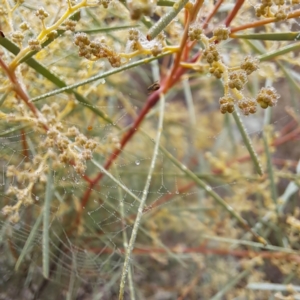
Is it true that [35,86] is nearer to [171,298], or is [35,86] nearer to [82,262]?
[82,262]

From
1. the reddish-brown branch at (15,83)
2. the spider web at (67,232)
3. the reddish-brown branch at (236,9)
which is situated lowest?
the spider web at (67,232)

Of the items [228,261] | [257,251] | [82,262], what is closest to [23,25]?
[82,262]

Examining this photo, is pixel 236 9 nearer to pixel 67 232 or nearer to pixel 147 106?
pixel 147 106

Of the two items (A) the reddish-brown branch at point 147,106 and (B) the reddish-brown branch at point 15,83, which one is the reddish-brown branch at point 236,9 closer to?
(A) the reddish-brown branch at point 147,106

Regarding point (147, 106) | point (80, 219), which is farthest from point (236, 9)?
point (80, 219)

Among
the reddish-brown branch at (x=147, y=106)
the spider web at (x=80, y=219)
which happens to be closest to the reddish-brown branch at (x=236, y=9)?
the reddish-brown branch at (x=147, y=106)

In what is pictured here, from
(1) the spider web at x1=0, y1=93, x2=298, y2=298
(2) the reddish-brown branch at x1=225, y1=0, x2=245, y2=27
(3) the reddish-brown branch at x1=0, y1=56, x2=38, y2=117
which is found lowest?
(1) the spider web at x1=0, y1=93, x2=298, y2=298

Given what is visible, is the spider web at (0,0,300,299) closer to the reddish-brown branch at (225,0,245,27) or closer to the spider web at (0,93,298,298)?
the spider web at (0,93,298,298)

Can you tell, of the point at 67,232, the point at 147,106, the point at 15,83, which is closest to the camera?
the point at 15,83

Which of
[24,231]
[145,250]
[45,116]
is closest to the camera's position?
[45,116]

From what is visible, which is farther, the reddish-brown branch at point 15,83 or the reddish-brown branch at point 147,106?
the reddish-brown branch at point 147,106

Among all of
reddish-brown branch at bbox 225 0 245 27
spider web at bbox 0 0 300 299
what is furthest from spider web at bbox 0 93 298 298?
reddish-brown branch at bbox 225 0 245 27
